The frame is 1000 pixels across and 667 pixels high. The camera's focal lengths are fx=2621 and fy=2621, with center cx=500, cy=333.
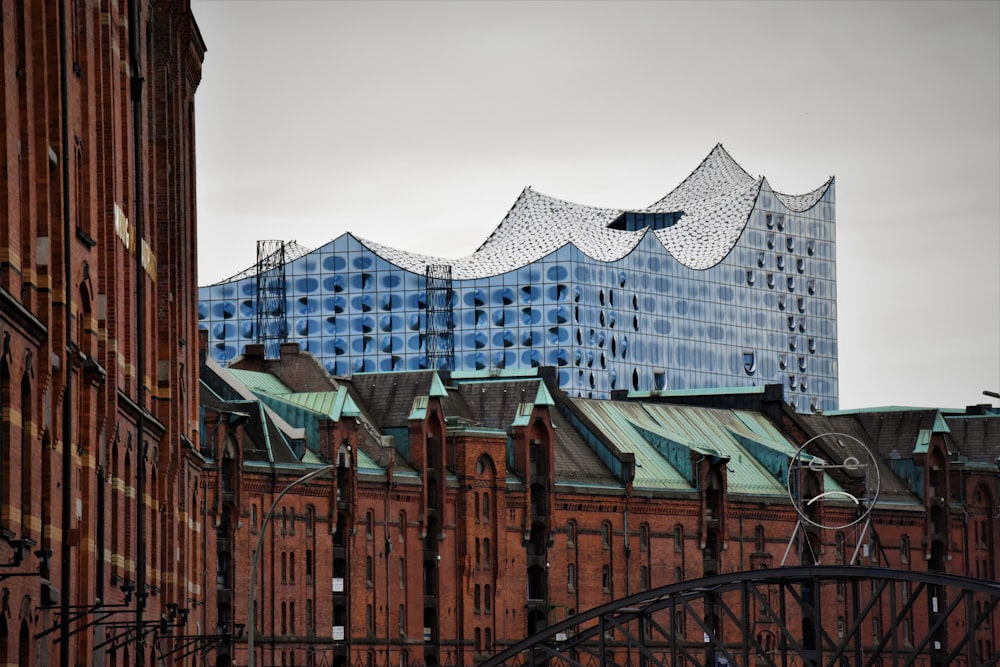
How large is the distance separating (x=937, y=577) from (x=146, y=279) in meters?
24.9

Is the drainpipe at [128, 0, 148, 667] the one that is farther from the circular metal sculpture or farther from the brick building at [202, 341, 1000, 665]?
the circular metal sculpture

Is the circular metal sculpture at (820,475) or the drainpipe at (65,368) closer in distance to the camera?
the drainpipe at (65,368)

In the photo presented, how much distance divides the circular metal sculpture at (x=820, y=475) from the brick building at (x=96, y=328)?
2802 inches

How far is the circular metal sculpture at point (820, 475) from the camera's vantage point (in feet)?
512

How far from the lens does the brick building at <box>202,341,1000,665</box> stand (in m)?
129

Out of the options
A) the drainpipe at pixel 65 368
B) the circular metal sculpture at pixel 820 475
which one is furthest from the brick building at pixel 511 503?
the drainpipe at pixel 65 368

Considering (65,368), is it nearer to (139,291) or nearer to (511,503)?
(139,291)

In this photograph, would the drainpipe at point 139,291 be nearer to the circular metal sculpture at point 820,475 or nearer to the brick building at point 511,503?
the brick building at point 511,503

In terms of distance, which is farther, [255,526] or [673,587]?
[255,526]

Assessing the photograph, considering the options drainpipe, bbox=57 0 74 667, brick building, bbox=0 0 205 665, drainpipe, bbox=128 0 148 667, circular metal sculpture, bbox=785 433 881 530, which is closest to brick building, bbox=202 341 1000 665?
circular metal sculpture, bbox=785 433 881 530

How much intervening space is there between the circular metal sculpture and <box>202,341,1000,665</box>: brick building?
629 mm

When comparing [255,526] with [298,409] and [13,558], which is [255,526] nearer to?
[298,409]

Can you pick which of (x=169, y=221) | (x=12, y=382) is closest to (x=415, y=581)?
(x=169, y=221)

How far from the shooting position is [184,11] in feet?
276
